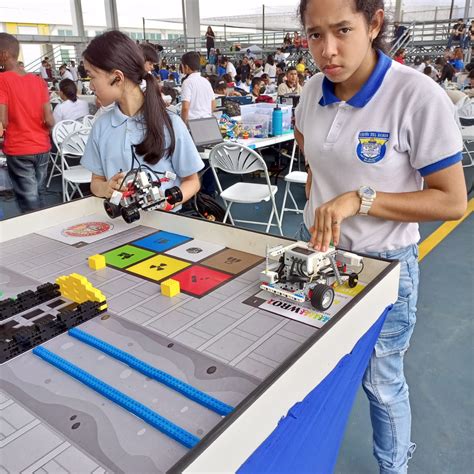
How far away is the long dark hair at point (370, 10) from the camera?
978 mm

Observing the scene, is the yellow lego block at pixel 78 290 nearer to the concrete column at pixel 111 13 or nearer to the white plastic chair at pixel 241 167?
the white plastic chair at pixel 241 167

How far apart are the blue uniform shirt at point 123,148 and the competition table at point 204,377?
483 millimetres

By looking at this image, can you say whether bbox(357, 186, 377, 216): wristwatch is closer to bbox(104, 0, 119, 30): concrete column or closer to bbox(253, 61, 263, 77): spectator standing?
bbox(253, 61, 263, 77): spectator standing

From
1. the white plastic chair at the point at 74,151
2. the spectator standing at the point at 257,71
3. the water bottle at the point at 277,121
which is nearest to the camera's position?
the white plastic chair at the point at 74,151

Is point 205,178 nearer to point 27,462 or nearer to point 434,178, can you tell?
point 434,178

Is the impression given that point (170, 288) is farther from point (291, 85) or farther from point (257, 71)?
point (257, 71)

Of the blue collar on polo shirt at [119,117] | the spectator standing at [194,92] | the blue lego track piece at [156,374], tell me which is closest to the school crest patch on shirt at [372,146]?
the blue lego track piece at [156,374]

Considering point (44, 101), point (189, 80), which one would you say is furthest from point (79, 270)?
point (189, 80)

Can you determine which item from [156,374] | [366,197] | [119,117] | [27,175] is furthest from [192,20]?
[156,374]

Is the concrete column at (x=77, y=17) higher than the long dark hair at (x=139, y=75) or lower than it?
higher

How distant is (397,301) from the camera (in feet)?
3.95

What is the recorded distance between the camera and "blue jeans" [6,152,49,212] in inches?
131

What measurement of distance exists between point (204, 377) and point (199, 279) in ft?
1.30

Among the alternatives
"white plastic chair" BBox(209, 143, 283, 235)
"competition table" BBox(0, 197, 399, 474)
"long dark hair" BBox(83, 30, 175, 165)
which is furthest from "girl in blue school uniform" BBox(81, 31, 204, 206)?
"white plastic chair" BBox(209, 143, 283, 235)
